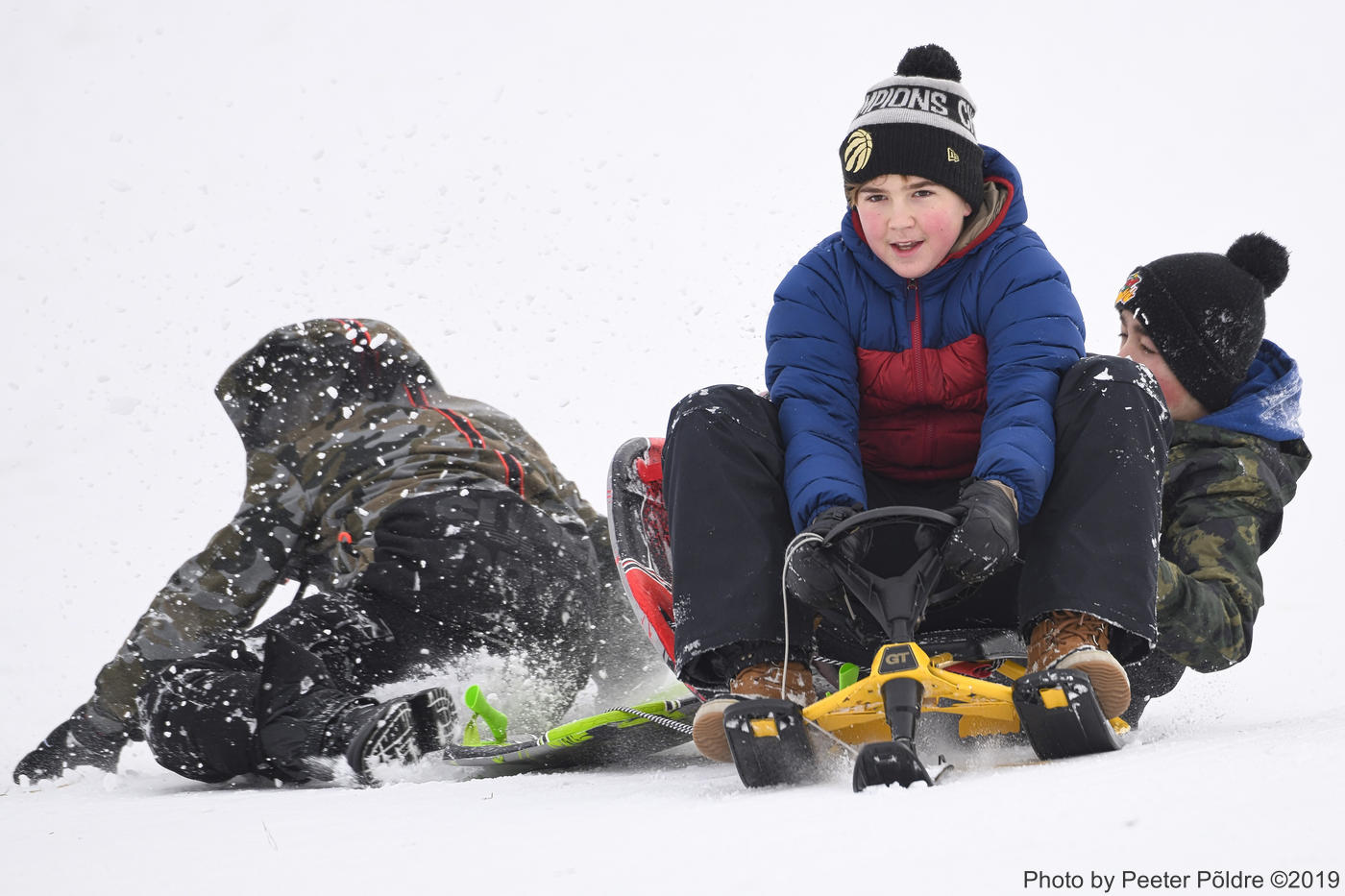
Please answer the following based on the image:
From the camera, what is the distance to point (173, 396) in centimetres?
672

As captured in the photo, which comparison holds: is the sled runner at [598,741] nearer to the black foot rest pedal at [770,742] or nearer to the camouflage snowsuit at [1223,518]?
the black foot rest pedal at [770,742]

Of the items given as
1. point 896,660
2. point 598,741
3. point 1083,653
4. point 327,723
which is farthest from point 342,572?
point 1083,653

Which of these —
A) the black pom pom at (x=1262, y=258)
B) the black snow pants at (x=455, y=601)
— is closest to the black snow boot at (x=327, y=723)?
the black snow pants at (x=455, y=601)

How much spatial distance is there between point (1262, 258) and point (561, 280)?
5.61m

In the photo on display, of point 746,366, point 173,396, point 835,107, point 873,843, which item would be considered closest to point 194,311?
point 173,396

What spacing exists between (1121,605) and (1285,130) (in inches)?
342

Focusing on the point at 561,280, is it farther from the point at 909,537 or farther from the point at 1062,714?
the point at 1062,714

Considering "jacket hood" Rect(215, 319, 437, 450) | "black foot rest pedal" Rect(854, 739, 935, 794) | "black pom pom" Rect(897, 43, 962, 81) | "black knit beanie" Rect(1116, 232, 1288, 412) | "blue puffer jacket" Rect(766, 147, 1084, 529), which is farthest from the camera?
"jacket hood" Rect(215, 319, 437, 450)

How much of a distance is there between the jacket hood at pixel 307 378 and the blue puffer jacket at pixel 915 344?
1.27 metres

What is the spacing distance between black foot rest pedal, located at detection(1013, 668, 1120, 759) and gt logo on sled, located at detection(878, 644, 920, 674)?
142mm

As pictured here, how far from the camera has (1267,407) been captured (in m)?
2.56

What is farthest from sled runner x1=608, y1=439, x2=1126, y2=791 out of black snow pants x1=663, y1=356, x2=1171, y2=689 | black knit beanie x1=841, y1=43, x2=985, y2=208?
black knit beanie x1=841, y1=43, x2=985, y2=208

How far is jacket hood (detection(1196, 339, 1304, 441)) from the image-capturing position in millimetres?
2541

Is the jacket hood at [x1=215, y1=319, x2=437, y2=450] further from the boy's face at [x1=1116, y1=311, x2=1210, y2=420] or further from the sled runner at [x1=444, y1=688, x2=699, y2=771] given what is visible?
the boy's face at [x1=1116, y1=311, x2=1210, y2=420]
